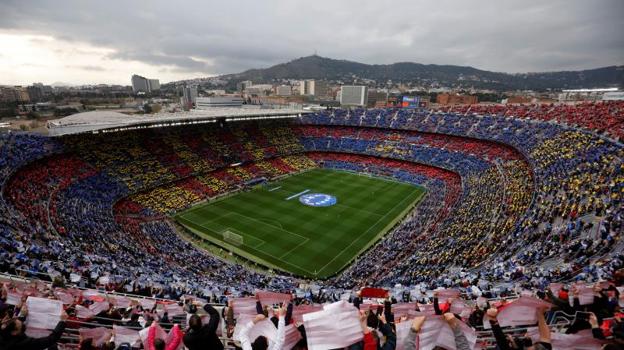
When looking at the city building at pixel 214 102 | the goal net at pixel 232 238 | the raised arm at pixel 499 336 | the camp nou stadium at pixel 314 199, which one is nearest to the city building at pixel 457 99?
the camp nou stadium at pixel 314 199

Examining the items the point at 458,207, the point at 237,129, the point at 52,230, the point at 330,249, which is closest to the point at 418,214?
the point at 458,207

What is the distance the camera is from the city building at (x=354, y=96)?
550 ft

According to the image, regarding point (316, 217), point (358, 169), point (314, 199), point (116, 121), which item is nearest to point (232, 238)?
point (316, 217)

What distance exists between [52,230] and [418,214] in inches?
1362

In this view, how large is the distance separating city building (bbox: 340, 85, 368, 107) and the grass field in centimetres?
12450

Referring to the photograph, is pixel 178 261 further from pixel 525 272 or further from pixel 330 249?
pixel 525 272

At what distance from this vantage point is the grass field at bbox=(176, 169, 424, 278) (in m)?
30.5

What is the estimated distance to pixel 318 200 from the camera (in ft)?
144

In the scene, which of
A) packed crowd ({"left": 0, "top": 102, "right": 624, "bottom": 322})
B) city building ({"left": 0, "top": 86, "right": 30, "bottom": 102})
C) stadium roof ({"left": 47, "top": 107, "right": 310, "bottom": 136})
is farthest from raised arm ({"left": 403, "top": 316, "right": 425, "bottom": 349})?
city building ({"left": 0, "top": 86, "right": 30, "bottom": 102})

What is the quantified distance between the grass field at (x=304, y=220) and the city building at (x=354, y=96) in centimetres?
12450

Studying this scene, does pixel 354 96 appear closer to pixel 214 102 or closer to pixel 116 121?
pixel 214 102

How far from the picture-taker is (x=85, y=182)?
36.8 m

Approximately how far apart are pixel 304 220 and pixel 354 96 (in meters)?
145

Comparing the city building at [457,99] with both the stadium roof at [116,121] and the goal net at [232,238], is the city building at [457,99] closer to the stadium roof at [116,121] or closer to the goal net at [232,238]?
the stadium roof at [116,121]
